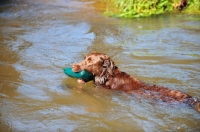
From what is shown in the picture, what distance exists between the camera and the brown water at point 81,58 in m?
4.62

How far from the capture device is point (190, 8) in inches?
489

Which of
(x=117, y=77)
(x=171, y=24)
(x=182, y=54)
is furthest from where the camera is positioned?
(x=171, y=24)

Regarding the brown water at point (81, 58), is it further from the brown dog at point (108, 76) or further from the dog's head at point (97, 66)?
the dog's head at point (97, 66)

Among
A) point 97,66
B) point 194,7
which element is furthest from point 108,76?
point 194,7

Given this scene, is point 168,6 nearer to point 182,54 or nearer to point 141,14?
point 141,14

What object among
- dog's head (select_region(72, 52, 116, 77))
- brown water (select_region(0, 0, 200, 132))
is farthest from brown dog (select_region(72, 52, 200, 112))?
brown water (select_region(0, 0, 200, 132))

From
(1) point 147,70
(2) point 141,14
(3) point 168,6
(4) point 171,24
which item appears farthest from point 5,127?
(3) point 168,6

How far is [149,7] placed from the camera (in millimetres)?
12250

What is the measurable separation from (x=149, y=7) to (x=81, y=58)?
5.90 meters

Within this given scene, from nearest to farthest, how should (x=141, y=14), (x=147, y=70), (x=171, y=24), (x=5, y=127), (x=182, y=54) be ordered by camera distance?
(x=5, y=127) < (x=147, y=70) < (x=182, y=54) < (x=171, y=24) < (x=141, y=14)

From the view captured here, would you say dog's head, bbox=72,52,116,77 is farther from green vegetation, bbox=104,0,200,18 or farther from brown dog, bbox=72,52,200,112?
green vegetation, bbox=104,0,200,18

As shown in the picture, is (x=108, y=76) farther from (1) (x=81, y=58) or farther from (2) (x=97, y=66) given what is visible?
(1) (x=81, y=58)

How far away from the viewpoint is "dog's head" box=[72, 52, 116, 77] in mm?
5680

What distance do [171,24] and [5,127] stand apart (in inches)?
300
